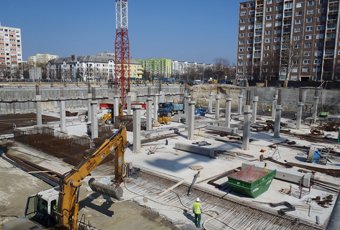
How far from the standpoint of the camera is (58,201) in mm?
7246

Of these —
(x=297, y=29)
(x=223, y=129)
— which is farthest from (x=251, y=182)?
(x=297, y=29)

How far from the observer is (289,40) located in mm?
65250

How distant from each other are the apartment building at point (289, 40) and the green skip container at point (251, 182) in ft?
163

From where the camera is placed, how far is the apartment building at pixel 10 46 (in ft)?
387

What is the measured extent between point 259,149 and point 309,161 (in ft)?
11.2

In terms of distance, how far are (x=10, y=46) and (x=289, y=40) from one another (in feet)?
368

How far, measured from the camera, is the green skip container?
35.4 ft

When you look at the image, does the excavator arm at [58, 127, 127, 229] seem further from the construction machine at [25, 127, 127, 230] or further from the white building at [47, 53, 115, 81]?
the white building at [47, 53, 115, 81]

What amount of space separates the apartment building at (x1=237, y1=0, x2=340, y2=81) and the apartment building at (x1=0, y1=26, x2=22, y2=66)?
96.9 metres

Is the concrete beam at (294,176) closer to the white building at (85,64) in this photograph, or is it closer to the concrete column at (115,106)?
the concrete column at (115,106)

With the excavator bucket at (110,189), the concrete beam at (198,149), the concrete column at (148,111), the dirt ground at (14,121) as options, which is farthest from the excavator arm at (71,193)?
the dirt ground at (14,121)

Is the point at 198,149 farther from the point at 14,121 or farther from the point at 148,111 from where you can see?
the point at 14,121

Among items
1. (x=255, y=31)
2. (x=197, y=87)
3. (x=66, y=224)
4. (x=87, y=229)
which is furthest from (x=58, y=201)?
(x=255, y=31)

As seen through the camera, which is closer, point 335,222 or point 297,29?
point 335,222
